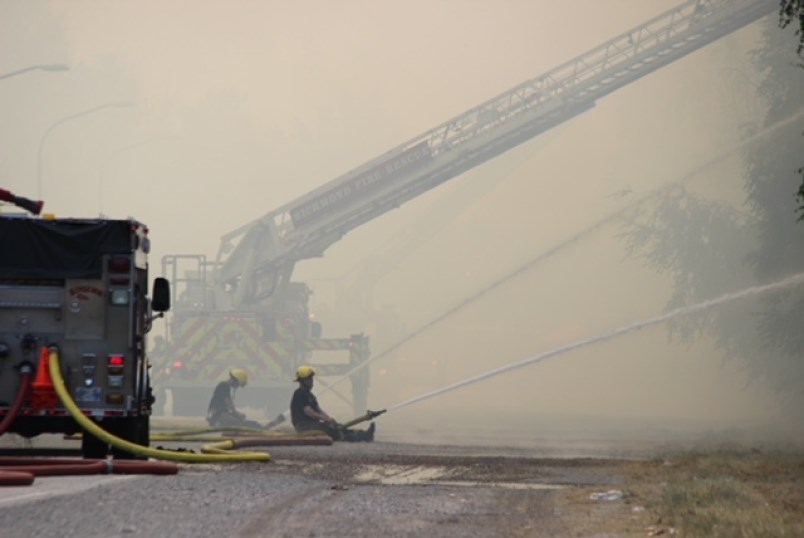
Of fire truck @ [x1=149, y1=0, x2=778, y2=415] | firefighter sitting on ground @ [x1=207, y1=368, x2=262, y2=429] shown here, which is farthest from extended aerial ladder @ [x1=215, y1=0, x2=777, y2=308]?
firefighter sitting on ground @ [x1=207, y1=368, x2=262, y2=429]

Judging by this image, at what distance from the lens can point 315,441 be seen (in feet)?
84.5

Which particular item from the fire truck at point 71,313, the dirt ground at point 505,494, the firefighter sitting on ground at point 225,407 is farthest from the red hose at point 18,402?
the firefighter sitting on ground at point 225,407

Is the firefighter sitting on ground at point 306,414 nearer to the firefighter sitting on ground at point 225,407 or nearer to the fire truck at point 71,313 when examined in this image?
the firefighter sitting on ground at point 225,407

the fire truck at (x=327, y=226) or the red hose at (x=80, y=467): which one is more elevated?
the fire truck at (x=327, y=226)

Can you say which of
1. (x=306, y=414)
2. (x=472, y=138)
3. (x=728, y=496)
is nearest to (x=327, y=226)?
(x=472, y=138)

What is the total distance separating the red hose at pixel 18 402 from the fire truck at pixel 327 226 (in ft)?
80.8

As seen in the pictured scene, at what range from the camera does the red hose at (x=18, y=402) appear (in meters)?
17.4

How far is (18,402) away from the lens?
687 inches

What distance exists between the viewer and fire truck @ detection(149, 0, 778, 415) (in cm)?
4097

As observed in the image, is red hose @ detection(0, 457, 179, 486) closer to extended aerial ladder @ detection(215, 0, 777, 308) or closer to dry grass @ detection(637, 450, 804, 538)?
dry grass @ detection(637, 450, 804, 538)

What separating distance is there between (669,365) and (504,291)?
1067 centimetres

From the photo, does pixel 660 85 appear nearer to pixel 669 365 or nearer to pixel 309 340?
pixel 669 365

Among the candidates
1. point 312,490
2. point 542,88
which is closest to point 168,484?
point 312,490

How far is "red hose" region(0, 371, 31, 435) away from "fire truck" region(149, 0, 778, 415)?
969 inches
